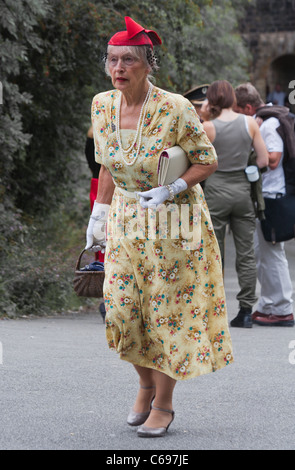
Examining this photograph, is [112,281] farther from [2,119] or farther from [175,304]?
[2,119]

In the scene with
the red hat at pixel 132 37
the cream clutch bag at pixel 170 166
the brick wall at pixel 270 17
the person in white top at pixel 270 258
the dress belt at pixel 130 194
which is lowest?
the person in white top at pixel 270 258

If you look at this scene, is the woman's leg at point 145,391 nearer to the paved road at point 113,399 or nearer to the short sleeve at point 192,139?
the paved road at point 113,399

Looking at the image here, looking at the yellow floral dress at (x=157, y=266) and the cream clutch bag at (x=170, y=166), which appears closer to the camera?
the cream clutch bag at (x=170, y=166)

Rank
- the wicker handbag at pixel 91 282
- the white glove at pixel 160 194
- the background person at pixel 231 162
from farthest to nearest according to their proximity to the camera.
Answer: the background person at pixel 231 162 < the wicker handbag at pixel 91 282 < the white glove at pixel 160 194

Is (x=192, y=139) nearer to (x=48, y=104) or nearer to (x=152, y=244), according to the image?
(x=152, y=244)

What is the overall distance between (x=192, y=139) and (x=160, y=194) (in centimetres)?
33

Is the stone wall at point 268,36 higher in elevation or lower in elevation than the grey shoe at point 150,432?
higher

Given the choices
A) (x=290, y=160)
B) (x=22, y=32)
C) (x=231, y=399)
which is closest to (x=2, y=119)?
(x=22, y=32)

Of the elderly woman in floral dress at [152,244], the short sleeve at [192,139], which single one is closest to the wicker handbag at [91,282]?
the elderly woman in floral dress at [152,244]

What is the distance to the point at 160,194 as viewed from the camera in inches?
170

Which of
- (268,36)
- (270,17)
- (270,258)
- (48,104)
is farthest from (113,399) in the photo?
(268,36)

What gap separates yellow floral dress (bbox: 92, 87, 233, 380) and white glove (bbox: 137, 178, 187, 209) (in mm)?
111

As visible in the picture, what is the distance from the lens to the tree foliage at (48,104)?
9.96m

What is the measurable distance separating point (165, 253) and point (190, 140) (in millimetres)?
512
